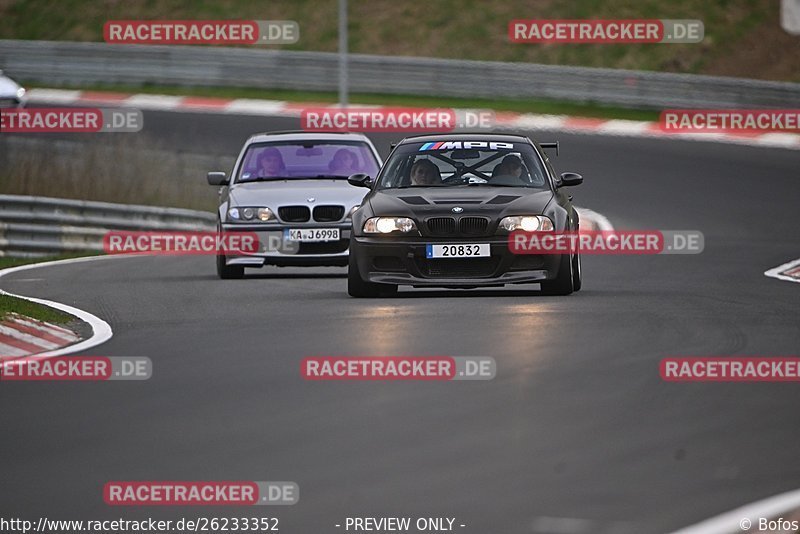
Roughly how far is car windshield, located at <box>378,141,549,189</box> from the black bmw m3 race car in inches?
1.2

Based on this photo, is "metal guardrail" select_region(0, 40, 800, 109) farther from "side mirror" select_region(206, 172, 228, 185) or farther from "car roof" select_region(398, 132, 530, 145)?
"car roof" select_region(398, 132, 530, 145)

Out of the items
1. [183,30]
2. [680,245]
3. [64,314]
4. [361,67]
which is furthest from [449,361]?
[183,30]

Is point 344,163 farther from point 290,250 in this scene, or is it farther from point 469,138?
point 469,138

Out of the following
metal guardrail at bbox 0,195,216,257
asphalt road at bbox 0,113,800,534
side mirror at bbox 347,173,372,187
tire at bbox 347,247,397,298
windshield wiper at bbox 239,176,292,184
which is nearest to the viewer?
asphalt road at bbox 0,113,800,534

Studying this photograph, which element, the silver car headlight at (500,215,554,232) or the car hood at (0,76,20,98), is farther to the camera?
the car hood at (0,76,20,98)

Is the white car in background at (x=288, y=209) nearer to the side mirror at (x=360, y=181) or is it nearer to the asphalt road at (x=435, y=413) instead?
the side mirror at (x=360, y=181)

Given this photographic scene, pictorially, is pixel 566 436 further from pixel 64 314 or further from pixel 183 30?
pixel 183 30

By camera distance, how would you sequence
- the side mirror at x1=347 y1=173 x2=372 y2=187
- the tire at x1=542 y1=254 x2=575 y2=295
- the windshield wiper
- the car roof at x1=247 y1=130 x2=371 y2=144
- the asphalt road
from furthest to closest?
the car roof at x1=247 y1=130 x2=371 y2=144, the windshield wiper, the side mirror at x1=347 y1=173 x2=372 y2=187, the tire at x1=542 y1=254 x2=575 y2=295, the asphalt road

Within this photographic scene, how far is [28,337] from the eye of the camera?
11789 mm

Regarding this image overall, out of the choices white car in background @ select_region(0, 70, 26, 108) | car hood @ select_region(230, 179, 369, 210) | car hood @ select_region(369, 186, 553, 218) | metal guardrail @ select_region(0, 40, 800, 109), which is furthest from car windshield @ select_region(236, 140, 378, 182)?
white car in background @ select_region(0, 70, 26, 108)

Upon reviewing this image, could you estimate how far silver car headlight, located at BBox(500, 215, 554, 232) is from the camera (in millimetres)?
13789

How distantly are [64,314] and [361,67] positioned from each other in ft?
83.1

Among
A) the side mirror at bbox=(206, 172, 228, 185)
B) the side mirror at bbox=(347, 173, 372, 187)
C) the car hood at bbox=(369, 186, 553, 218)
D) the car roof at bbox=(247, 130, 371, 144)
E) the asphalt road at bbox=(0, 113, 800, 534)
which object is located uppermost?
Result: the car roof at bbox=(247, 130, 371, 144)

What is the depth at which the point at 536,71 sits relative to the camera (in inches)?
1411
